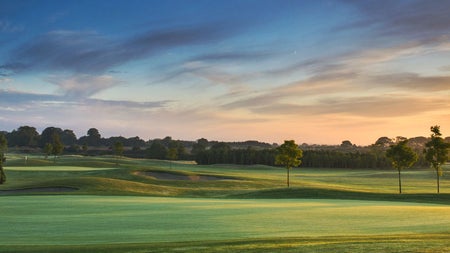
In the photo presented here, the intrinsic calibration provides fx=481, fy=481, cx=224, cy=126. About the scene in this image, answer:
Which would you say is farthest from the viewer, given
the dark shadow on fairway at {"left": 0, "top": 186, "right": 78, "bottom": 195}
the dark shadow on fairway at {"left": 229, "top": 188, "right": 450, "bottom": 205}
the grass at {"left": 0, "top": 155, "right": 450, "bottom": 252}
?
the dark shadow on fairway at {"left": 0, "top": 186, "right": 78, "bottom": 195}

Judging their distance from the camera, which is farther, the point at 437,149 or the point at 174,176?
the point at 174,176

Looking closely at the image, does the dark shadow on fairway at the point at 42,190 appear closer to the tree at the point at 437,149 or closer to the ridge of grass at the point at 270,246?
the ridge of grass at the point at 270,246

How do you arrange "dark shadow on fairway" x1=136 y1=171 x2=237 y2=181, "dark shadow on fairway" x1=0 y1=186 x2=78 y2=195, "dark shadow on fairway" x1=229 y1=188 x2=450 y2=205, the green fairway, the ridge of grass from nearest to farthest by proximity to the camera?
the ridge of grass < the green fairway < "dark shadow on fairway" x1=229 y1=188 x2=450 y2=205 < "dark shadow on fairway" x1=0 y1=186 x2=78 y2=195 < "dark shadow on fairway" x1=136 y1=171 x2=237 y2=181

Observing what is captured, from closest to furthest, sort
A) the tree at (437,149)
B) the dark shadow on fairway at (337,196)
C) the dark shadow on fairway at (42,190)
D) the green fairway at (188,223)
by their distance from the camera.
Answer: the green fairway at (188,223), the dark shadow on fairway at (337,196), the dark shadow on fairway at (42,190), the tree at (437,149)

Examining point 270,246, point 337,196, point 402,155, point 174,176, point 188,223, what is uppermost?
point 402,155

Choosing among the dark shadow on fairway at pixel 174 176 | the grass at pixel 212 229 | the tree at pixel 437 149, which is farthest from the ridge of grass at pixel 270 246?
the dark shadow on fairway at pixel 174 176

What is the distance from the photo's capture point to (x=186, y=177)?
73.6m

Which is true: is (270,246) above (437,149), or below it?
below

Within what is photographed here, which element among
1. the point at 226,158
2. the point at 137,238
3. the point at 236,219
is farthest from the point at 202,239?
the point at 226,158

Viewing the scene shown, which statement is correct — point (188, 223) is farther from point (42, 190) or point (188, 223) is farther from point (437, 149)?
point (437, 149)

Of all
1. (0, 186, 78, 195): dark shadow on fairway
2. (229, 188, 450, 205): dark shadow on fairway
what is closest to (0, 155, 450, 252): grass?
(0, 186, 78, 195): dark shadow on fairway

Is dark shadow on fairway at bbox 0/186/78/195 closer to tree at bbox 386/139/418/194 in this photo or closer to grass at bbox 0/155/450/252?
grass at bbox 0/155/450/252

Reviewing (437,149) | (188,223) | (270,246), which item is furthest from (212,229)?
(437,149)

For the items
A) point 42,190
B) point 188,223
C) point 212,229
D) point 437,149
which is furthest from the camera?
point 437,149
